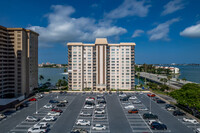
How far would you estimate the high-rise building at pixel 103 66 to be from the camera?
232ft

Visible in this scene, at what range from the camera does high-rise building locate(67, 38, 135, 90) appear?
7056 cm

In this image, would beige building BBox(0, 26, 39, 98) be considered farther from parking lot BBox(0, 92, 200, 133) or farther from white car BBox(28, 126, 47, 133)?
white car BBox(28, 126, 47, 133)

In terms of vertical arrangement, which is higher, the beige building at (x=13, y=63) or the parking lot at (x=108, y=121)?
the beige building at (x=13, y=63)

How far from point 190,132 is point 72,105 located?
106 feet

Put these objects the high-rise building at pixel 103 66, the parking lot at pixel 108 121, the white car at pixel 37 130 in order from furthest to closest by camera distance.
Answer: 1. the high-rise building at pixel 103 66
2. the parking lot at pixel 108 121
3. the white car at pixel 37 130

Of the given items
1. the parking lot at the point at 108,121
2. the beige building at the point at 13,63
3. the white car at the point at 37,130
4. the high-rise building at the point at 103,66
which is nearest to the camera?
the white car at the point at 37,130

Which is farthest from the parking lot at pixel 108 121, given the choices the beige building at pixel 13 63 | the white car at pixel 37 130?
the beige building at pixel 13 63

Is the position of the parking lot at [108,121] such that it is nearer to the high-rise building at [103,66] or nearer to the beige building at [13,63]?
the beige building at [13,63]

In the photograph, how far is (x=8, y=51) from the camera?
55.7 meters

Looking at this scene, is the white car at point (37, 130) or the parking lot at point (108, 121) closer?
the white car at point (37, 130)

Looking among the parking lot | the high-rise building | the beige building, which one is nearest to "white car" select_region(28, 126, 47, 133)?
the parking lot

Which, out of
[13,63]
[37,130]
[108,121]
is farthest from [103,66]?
[37,130]

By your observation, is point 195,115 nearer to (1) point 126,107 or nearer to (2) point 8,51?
(1) point 126,107

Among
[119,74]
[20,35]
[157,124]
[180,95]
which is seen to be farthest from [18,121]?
[119,74]
